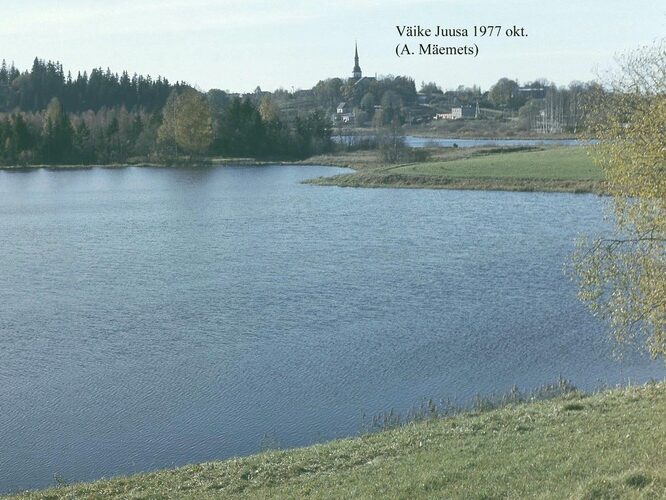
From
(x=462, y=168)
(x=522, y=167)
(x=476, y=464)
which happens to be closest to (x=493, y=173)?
(x=522, y=167)

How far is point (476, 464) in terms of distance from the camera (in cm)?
1200

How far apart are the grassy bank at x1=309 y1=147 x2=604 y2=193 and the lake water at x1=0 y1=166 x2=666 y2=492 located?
1735cm

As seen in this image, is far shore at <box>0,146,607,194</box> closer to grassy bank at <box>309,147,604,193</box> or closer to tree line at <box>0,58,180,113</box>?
grassy bank at <box>309,147,604,193</box>

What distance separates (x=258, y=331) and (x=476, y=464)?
15.8 metres

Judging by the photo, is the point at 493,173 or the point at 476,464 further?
the point at 493,173

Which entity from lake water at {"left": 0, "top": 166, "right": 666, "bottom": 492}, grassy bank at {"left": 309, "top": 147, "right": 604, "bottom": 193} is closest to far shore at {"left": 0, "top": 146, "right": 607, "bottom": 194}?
grassy bank at {"left": 309, "top": 147, "right": 604, "bottom": 193}

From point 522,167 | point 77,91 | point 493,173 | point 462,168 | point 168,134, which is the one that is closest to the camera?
point 493,173

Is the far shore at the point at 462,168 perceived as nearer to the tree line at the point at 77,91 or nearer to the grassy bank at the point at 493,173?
the grassy bank at the point at 493,173

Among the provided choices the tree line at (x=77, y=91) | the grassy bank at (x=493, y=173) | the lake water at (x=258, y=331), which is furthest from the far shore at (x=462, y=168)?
the tree line at (x=77, y=91)

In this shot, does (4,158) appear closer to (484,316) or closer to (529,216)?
(529,216)

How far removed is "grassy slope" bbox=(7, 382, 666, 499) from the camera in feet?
34.9

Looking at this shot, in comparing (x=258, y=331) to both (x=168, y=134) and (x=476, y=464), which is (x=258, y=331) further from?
(x=168, y=134)

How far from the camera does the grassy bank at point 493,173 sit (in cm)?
7106

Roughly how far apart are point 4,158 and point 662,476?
104069mm
